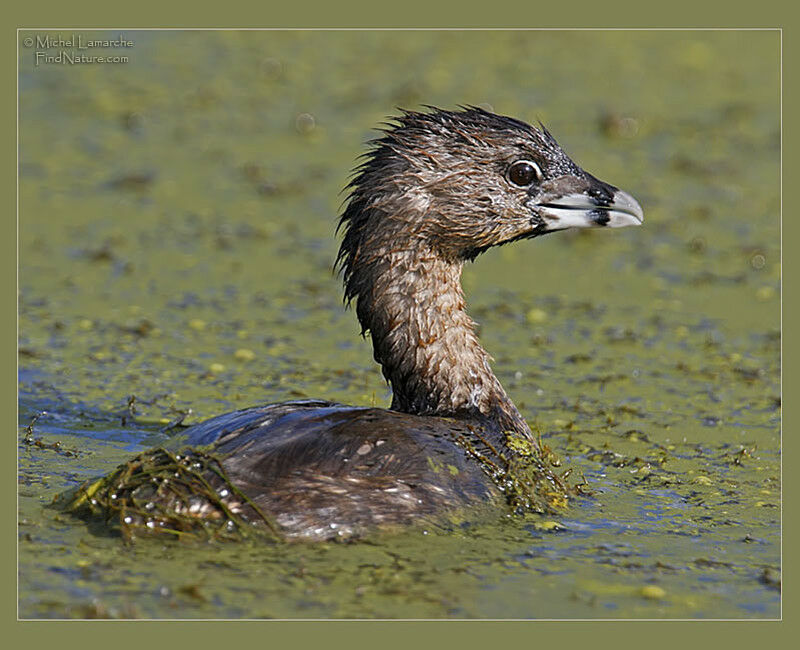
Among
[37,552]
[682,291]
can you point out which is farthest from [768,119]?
[37,552]

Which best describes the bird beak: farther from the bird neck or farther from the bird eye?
the bird neck

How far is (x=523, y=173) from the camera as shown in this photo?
26.0 ft

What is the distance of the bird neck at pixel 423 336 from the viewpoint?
303 inches

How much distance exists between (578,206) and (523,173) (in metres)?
0.38

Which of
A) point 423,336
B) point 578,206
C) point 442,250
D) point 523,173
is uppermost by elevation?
point 523,173

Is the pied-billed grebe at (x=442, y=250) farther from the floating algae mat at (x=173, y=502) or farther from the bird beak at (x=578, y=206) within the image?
the floating algae mat at (x=173, y=502)

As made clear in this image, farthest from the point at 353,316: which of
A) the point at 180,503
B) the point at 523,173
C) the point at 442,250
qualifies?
the point at 180,503

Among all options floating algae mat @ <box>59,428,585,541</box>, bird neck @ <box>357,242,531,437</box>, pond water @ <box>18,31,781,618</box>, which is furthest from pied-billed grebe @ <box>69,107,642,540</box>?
pond water @ <box>18,31,781,618</box>

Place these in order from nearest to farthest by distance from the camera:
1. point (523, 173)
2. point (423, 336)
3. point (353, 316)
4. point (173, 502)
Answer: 1. point (173, 502)
2. point (423, 336)
3. point (523, 173)
4. point (353, 316)

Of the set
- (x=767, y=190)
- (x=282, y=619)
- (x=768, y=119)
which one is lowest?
(x=282, y=619)

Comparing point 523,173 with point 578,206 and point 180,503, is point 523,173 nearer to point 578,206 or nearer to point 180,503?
point 578,206

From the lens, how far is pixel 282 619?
568cm

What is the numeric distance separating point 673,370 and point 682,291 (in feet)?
6.15

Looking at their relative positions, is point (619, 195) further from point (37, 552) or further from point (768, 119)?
point (768, 119)
